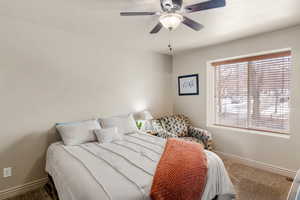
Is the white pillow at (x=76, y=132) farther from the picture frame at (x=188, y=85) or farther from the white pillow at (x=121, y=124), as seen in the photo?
the picture frame at (x=188, y=85)

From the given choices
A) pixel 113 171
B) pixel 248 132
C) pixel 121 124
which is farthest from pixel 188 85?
pixel 113 171

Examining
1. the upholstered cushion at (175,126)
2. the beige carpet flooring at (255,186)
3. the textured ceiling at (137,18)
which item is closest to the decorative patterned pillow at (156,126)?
the upholstered cushion at (175,126)

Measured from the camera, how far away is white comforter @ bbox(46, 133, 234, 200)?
47.0 inches

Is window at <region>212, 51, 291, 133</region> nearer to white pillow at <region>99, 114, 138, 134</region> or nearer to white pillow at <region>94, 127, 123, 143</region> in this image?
white pillow at <region>99, 114, 138, 134</region>

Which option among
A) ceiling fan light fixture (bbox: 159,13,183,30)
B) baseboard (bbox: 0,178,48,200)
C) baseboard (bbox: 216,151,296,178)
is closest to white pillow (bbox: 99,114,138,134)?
baseboard (bbox: 0,178,48,200)

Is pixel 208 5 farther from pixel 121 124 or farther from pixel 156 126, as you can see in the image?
pixel 156 126

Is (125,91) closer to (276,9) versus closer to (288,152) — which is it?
(276,9)

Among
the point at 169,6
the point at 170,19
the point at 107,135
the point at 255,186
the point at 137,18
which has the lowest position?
the point at 255,186

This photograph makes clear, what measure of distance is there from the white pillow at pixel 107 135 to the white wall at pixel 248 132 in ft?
6.59

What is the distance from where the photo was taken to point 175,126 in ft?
11.4

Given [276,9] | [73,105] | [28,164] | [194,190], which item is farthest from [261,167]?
[28,164]

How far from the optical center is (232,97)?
3.37m

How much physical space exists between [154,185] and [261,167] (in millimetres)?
2542

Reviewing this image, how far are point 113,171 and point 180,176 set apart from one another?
0.58 m
